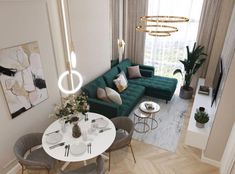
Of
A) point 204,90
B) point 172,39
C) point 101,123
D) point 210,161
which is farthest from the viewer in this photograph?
point 172,39

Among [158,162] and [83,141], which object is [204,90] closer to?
[158,162]

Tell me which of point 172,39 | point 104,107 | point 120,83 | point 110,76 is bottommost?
point 104,107

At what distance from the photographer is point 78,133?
9.41 ft

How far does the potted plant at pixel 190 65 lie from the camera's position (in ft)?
16.2

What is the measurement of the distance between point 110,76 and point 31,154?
264 cm

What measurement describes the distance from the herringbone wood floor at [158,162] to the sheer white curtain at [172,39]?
292 cm

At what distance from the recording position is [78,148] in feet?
8.71

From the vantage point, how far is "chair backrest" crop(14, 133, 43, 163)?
274 centimetres

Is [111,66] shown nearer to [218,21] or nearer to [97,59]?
[97,59]

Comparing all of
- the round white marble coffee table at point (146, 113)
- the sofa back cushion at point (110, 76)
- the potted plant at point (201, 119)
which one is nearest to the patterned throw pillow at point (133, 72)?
the sofa back cushion at point (110, 76)

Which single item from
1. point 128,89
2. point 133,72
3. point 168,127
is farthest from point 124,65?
point 168,127

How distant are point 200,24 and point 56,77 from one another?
3.99m

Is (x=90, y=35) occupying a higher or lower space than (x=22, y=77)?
higher

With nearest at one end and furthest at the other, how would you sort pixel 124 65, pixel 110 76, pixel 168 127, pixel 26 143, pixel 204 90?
pixel 26 143 → pixel 168 127 → pixel 204 90 → pixel 110 76 → pixel 124 65
